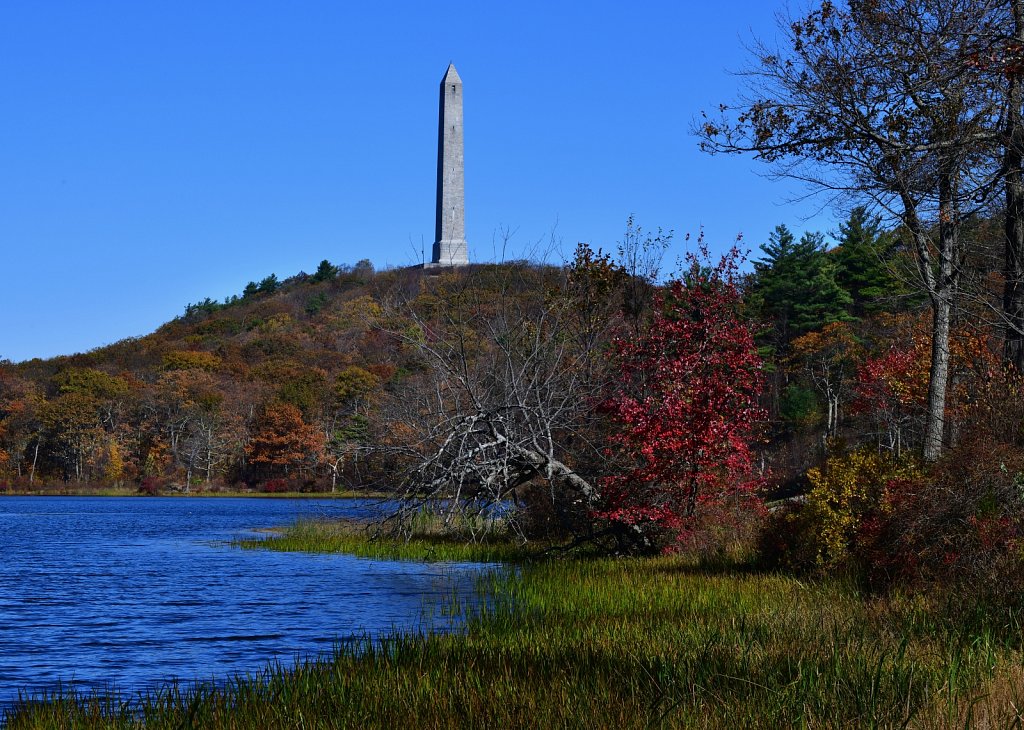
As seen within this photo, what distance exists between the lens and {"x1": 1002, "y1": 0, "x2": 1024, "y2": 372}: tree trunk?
14.2m

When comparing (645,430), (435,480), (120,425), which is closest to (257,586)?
(435,480)

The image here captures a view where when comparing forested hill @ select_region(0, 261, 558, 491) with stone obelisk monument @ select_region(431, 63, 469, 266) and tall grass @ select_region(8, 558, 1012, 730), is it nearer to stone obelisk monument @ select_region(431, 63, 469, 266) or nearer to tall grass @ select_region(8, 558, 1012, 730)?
stone obelisk monument @ select_region(431, 63, 469, 266)

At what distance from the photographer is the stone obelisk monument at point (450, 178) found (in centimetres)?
8331

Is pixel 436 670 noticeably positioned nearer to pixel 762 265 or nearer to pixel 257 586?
pixel 257 586

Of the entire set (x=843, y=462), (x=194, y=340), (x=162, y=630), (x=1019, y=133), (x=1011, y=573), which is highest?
(x=194, y=340)

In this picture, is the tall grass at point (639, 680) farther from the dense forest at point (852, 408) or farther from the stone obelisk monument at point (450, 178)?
the stone obelisk monument at point (450, 178)

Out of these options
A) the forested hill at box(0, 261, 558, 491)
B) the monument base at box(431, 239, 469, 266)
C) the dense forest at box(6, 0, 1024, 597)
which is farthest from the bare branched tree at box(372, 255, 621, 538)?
the monument base at box(431, 239, 469, 266)

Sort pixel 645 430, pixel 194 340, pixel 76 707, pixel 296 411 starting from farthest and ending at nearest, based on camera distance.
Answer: pixel 194 340
pixel 296 411
pixel 645 430
pixel 76 707

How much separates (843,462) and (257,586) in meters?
11.0

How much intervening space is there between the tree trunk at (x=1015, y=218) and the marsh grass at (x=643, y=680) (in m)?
5.24

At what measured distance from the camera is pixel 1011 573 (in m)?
11.6

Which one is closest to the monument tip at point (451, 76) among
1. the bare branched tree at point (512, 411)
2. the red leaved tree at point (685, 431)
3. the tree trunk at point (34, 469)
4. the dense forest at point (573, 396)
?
the dense forest at point (573, 396)

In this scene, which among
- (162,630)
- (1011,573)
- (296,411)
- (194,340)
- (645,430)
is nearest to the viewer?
(1011,573)

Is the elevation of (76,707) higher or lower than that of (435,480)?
lower
